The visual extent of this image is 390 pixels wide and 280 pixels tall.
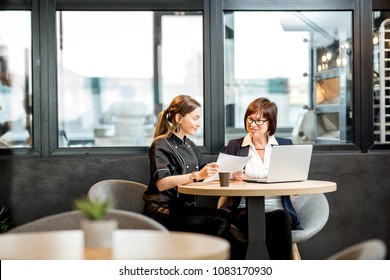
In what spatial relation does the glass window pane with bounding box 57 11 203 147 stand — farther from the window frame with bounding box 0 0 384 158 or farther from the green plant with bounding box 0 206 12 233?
the green plant with bounding box 0 206 12 233

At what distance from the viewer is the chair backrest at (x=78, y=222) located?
A: 6.31 feet

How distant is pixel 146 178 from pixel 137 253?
212 cm

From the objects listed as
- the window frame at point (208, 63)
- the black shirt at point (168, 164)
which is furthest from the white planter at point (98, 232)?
the window frame at point (208, 63)

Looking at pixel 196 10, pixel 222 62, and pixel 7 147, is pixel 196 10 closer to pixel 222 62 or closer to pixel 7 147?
pixel 222 62

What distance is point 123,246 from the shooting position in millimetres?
1735

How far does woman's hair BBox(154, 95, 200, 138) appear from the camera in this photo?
335cm

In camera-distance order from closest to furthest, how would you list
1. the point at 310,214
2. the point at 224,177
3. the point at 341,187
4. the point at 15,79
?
the point at 224,177
the point at 310,214
the point at 15,79
the point at 341,187

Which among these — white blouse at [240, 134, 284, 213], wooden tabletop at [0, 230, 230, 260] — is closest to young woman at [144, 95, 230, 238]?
white blouse at [240, 134, 284, 213]

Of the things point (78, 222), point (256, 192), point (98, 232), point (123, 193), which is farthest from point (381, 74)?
point (98, 232)

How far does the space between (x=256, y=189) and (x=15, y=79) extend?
5.14ft

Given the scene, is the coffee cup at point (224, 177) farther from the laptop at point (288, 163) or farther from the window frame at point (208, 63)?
the window frame at point (208, 63)

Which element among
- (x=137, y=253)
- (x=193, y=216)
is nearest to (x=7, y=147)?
(x=193, y=216)

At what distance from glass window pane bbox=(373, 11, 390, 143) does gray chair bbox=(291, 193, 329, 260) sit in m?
0.70

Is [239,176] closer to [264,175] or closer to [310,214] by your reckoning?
[264,175]
